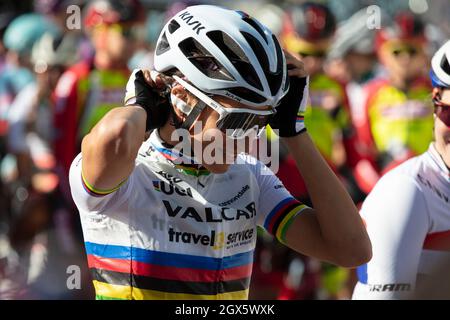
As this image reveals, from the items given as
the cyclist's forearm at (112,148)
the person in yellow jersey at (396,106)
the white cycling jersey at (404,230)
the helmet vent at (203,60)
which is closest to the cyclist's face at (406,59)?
the person in yellow jersey at (396,106)

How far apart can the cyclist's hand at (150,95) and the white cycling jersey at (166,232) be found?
17 centimetres

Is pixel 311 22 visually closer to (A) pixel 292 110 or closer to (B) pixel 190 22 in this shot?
(A) pixel 292 110

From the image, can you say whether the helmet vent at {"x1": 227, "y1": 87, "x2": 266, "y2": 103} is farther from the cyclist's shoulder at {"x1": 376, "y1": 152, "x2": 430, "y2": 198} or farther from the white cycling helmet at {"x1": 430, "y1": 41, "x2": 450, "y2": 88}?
the white cycling helmet at {"x1": 430, "y1": 41, "x2": 450, "y2": 88}

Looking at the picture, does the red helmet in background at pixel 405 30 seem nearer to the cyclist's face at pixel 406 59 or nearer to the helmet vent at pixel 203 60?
the cyclist's face at pixel 406 59

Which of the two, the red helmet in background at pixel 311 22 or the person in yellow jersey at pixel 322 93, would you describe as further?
the red helmet in background at pixel 311 22

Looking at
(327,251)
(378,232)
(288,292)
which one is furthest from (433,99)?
(288,292)

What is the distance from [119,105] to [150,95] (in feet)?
18.7

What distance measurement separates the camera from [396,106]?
1013 centimetres

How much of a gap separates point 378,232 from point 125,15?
5.98m

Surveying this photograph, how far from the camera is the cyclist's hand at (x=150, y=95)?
12.7 ft

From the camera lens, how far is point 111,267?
12.9 ft

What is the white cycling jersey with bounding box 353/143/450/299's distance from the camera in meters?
4.54

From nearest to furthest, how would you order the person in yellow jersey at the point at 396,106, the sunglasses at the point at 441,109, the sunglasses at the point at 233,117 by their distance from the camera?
1. the sunglasses at the point at 233,117
2. the sunglasses at the point at 441,109
3. the person in yellow jersey at the point at 396,106
